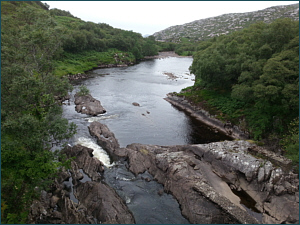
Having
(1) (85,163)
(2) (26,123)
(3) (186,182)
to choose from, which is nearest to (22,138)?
(2) (26,123)

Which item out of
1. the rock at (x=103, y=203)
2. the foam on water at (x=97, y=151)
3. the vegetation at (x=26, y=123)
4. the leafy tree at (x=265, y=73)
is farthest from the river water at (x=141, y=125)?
the vegetation at (x=26, y=123)

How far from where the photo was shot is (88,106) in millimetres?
55656

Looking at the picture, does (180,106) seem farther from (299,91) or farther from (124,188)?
(124,188)

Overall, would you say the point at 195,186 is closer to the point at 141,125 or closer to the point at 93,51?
the point at 141,125

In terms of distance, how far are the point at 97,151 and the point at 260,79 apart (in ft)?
105

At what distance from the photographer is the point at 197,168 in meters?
30.6

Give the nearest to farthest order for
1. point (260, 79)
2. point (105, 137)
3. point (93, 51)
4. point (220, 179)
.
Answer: point (220, 179) → point (260, 79) → point (105, 137) → point (93, 51)

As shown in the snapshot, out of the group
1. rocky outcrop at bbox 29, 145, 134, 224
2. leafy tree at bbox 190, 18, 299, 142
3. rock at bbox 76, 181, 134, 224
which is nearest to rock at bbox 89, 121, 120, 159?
rocky outcrop at bbox 29, 145, 134, 224

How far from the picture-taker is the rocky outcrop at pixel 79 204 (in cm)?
2253

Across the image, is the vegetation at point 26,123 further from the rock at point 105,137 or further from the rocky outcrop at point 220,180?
the rocky outcrop at point 220,180

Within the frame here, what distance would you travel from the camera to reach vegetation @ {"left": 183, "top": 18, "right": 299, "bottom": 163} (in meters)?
37.0

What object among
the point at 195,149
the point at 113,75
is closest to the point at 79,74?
the point at 113,75

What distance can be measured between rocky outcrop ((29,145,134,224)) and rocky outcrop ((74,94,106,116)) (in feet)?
82.0

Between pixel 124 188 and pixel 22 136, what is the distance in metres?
14.2
